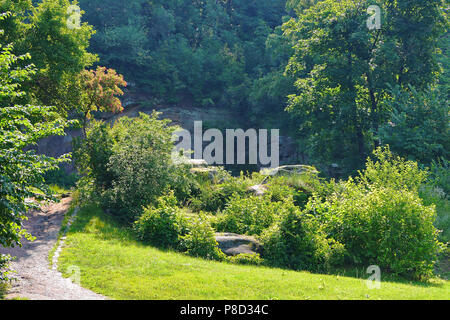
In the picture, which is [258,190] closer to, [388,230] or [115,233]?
[388,230]

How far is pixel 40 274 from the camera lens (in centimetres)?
863

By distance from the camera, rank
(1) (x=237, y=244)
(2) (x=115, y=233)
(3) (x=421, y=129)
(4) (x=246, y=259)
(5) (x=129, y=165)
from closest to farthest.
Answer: (4) (x=246, y=259) < (1) (x=237, y=244) < (2) (x=115, y=233) < (5) (x=129, y=165) < (3) (x=421, y=129)

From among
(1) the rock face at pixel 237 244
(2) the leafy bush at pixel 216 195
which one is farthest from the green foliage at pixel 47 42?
(1) the rock face at pixel 237 244

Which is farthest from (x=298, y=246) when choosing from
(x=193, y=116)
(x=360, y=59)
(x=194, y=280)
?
(x=193, y=116)

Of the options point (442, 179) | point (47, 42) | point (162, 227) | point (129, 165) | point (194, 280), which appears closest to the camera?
point (194, 280)

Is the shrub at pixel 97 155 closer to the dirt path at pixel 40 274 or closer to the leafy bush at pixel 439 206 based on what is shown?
the dirt path at pixel 40 274

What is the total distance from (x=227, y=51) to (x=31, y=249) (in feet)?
93.5

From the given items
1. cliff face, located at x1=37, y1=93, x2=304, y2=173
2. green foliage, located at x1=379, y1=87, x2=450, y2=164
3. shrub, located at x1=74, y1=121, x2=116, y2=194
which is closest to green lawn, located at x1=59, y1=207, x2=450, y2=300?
A: shrub, located at x1=74, y1=121, x2=116, y2=194

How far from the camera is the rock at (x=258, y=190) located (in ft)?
50.5

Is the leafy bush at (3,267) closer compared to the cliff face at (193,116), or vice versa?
the leafy bush at (3,267)

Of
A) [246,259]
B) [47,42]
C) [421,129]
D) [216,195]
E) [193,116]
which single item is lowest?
[246,259]

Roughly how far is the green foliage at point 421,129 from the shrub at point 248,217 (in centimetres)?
891

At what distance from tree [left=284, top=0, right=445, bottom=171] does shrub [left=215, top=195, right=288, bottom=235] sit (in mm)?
11268

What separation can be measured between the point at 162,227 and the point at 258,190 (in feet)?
16.5
